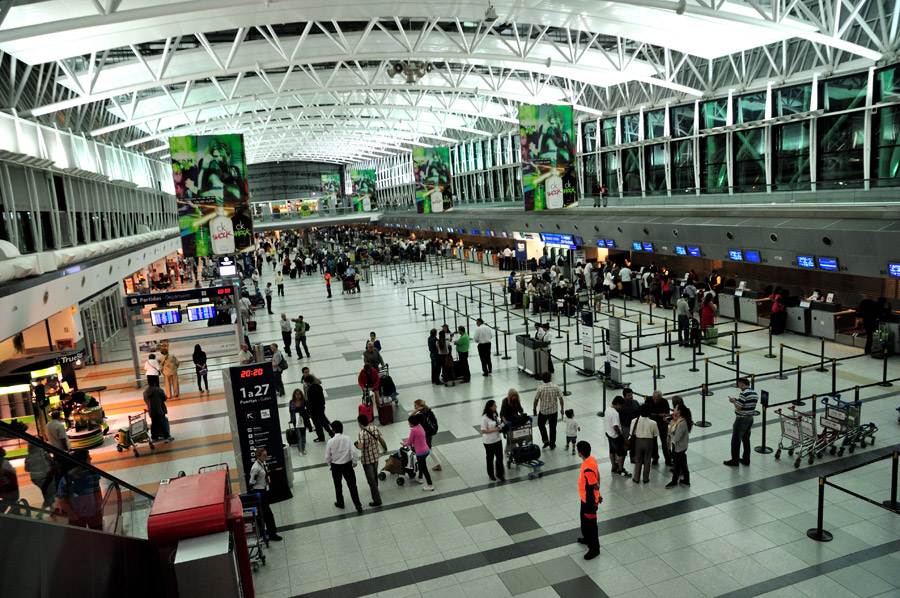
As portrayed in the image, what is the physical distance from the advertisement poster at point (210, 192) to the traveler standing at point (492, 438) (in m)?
9.25

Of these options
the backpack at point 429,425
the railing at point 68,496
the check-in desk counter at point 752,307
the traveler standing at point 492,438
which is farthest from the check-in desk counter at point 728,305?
the railing at point 68,496

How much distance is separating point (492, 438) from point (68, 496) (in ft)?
19.7

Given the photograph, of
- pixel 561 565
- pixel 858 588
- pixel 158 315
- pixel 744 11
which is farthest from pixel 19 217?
pixel 744 11

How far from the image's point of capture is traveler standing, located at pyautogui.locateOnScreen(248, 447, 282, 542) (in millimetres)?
8164

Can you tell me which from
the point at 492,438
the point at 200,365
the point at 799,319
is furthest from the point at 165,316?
the point at 799,319

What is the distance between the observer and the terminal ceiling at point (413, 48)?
52.0ft

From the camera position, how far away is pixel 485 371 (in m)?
15.1

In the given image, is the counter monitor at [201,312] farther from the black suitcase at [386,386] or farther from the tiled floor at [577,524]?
the black suitcase at [386,386]

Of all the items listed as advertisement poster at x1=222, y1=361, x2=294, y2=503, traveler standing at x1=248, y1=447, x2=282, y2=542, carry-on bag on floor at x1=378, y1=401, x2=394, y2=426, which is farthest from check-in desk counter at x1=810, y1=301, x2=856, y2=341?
traveler standing at x1=248, y1=447, x2=282, y2=542

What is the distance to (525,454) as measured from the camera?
9.70 metres

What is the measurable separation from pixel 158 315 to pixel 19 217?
4125mm

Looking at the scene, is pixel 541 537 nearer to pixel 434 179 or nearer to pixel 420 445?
pixel 420 445

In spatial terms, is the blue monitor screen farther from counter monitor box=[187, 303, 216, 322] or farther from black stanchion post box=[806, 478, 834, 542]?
counter monitor box=[187, 303, 216, 322]

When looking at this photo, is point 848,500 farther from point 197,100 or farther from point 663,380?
point 197,100
